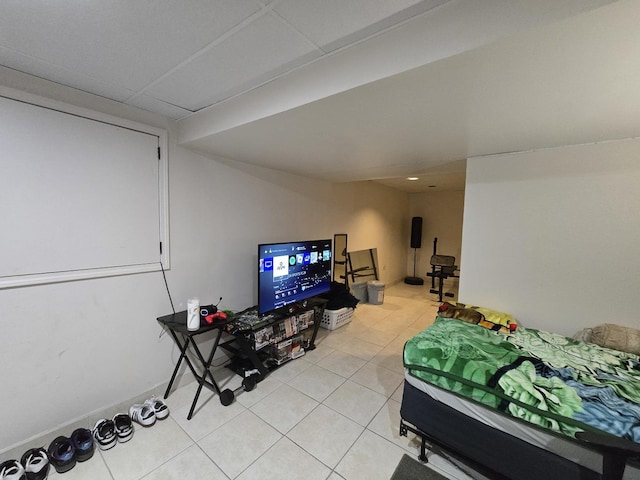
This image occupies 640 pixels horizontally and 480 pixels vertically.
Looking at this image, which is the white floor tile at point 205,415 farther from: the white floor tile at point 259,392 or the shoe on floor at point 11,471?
the shoe on floor at point 11,471

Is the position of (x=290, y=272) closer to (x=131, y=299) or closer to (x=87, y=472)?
(x=131, y=299)

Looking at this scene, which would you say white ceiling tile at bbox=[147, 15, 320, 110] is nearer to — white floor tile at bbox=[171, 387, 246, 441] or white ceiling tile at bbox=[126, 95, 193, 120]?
white ceiling tile at bbox=[126, 95, 193, 120]

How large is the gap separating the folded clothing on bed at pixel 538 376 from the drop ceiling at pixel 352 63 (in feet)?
4.69

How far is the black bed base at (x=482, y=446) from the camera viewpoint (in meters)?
1.14

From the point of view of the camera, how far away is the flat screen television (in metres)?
2.48

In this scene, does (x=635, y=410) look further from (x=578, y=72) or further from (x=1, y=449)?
(x=1, y=449)

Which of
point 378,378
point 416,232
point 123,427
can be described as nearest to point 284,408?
point 378,378

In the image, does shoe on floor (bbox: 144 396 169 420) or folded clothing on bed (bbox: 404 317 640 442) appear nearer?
folded clothing on bed (bbox: 404 317 640 442)

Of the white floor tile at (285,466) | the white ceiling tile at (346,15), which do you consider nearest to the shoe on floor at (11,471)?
the white floor tile at (285,466)

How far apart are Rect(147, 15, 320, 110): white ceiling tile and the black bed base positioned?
1982 millimetres

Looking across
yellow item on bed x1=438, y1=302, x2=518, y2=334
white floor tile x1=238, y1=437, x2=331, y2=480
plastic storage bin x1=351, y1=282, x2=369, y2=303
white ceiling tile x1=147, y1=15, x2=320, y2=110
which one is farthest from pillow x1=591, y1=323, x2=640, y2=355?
plastic storage bin x1=351, y1=282, x2=369, y2=303

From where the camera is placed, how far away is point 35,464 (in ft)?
4.69

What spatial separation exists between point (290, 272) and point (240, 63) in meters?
1.94

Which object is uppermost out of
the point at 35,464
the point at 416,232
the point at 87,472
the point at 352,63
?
the point at 352,63
